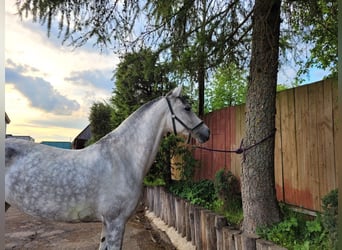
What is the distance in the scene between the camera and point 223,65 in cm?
312

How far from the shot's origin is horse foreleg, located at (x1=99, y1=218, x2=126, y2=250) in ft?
5.37

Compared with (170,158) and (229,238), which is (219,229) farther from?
(170,158)

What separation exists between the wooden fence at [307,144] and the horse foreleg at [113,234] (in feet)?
5.03

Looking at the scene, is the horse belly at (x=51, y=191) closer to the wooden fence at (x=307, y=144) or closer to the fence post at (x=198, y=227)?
the fence post at (x=198, y=227)

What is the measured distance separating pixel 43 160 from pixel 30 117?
0.27 meters

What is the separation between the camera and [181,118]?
190cm

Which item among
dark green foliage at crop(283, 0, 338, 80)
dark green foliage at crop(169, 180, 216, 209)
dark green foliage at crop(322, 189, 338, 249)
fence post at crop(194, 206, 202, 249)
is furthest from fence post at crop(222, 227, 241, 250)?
dark green foliage at crop(283, 0, 338, 80)

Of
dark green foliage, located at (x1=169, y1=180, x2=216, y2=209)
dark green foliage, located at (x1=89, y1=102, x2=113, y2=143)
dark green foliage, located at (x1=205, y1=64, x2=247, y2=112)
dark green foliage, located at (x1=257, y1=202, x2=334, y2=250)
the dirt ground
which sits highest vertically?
dark green foliage, located at (x1=205, y1=64, x2=247, y2=112)

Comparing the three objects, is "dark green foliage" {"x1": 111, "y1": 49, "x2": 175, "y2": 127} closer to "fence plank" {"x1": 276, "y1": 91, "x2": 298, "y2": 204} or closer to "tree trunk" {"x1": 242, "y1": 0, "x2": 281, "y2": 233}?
"fence plank" {"x1": 276, "y1": 91, "x2": 298, "y2": 204}

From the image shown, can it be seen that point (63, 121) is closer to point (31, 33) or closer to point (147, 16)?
point (31, 33)

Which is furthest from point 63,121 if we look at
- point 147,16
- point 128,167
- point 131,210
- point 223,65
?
point 223,65

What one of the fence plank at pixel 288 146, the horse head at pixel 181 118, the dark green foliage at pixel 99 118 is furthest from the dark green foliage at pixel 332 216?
the dark green foliage at pixel 99 118

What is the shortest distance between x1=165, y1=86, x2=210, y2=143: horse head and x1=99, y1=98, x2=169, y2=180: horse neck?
0.15 ft

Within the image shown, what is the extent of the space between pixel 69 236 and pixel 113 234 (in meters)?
2.05
